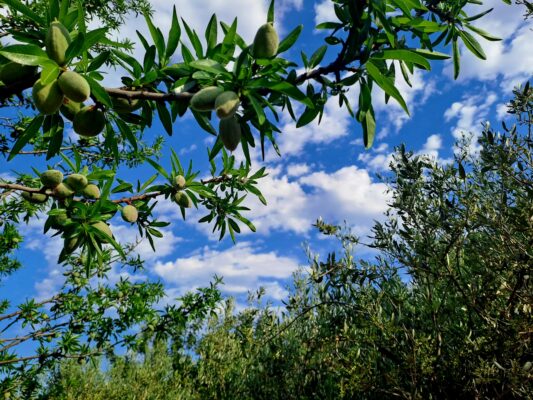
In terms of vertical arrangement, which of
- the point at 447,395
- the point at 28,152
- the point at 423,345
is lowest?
the point at 447,395

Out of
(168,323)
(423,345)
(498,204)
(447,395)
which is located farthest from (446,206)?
(168,323)

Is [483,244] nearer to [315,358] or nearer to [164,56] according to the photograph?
[315,358]

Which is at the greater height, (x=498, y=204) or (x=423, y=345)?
(x=498, y=204)

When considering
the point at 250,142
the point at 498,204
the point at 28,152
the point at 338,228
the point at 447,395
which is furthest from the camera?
the point at 338,228

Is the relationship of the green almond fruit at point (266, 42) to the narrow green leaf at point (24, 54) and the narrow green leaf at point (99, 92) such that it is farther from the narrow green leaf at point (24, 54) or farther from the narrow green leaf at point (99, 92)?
the narrow green leaf at point (24, 54)

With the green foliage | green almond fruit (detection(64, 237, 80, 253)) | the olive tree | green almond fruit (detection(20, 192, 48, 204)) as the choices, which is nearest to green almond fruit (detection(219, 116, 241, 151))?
the olive tree

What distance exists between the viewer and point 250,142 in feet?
4.64

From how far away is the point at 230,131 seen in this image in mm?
1228

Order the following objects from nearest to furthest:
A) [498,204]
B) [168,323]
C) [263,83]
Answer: [263,83]
[498,204]
[168,323]

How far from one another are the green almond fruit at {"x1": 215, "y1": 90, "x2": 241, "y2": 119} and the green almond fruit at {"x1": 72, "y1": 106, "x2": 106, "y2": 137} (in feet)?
1.38

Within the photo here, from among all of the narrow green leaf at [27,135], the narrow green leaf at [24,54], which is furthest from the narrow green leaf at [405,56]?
the narrow green leaf at [27,135]

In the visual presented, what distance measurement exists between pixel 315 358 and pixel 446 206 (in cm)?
194

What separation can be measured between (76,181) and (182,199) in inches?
23.3

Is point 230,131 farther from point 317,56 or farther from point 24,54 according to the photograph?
point 24,54
